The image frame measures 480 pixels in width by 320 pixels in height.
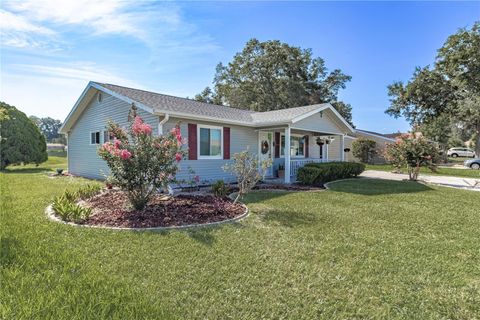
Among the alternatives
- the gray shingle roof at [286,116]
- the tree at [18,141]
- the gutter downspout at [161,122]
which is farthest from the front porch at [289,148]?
the tree at [18,141]

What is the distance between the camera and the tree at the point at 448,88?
2316cm

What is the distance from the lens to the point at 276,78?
3198 cm

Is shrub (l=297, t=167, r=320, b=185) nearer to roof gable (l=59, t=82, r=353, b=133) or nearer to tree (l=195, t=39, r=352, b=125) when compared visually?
roof gable (l=59, t=82, r=353, b=133)

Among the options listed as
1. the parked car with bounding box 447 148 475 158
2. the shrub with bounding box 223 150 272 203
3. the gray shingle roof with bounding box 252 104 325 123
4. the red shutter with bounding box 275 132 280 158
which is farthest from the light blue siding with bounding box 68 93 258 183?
the parked car with bounding box 447 148 475 158

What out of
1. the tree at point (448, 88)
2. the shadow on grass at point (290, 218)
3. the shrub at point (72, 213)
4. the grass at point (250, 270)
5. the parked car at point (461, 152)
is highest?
the tree at point (448, 88)

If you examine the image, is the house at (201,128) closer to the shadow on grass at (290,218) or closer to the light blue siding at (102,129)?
the light blue siding at (102,129)

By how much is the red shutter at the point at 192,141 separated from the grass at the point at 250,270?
4953 mm

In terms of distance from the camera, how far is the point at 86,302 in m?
2.75

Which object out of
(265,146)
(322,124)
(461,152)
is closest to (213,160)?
(265,146)

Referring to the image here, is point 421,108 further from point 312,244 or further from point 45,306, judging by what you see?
point 45,306

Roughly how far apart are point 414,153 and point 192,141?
10.5 meters

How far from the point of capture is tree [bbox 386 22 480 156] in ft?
76.0

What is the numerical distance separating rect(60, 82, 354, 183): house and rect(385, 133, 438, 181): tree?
3.24 metres

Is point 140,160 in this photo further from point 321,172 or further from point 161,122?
point 321,172
